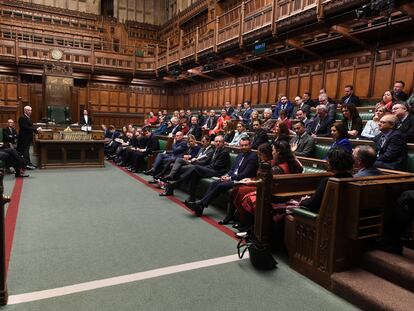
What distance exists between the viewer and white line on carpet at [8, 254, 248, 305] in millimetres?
2107

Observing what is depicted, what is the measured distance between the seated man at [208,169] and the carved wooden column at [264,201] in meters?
1.84

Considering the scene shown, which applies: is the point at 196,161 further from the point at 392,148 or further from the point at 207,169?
the point at 392,148

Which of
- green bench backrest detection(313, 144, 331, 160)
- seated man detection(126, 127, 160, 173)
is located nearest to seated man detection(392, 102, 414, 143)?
green bench backrest detection(313, 144, 331, 160)

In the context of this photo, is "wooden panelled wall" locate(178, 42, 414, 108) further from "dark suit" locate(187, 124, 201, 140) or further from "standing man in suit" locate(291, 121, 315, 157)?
"standing man in suit" locate(291, 121, 315, 157)

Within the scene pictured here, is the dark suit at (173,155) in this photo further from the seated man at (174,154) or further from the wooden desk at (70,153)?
the wooden desk at (70,153)

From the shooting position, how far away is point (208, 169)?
183 inches

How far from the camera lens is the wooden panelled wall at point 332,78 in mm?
6914

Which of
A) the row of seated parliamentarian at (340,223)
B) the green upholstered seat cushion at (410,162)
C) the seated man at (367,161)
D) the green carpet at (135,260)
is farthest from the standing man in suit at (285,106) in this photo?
the row of seated parliamentarian at (340,223)

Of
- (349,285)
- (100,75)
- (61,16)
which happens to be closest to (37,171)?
(349,285)

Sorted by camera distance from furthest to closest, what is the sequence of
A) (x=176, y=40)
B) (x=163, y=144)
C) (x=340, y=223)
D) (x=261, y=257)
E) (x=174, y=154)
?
(x=176, y=40) < (x=163, y=144) < (x=174, y=154) < (x=261, y=257) < (x=340, y=223)

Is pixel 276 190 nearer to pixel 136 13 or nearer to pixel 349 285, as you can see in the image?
pixel 349 285

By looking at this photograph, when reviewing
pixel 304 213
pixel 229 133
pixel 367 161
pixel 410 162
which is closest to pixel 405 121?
pixel 410 162

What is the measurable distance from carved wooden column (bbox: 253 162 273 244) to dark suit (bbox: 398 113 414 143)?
6.70ft

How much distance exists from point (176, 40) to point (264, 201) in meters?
15.4
